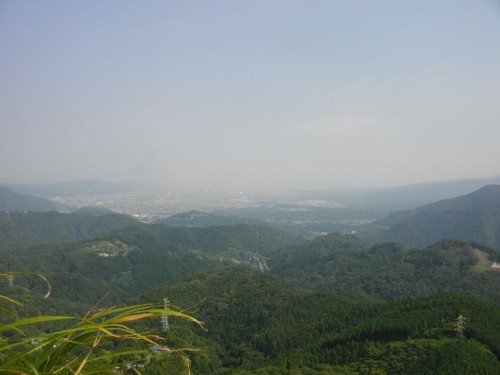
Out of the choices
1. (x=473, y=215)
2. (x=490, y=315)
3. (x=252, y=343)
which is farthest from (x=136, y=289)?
(x=473, y=215)

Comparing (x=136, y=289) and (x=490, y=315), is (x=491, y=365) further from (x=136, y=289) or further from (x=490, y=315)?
(x=136, y=289)

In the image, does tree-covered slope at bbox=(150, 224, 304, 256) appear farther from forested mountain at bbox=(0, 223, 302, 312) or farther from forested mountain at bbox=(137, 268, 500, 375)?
forested mountain at bbox=(137, 268, 500, 375)

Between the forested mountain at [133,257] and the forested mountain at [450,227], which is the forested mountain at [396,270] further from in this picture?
the forested mountain at [450,227]

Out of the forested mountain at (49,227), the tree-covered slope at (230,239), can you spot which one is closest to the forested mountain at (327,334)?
the tree-covered slope at (230,239)

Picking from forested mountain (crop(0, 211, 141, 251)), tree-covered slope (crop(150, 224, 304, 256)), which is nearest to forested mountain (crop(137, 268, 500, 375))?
tree-covered slope (crop(150, 224, 304, 256))

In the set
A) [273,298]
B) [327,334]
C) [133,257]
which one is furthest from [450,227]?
[327,334]

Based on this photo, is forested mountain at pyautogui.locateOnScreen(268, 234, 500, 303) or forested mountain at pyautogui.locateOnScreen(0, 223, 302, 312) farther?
forested mountain at pyautogui.locateOnScreen(0, 223, 302, 312)
